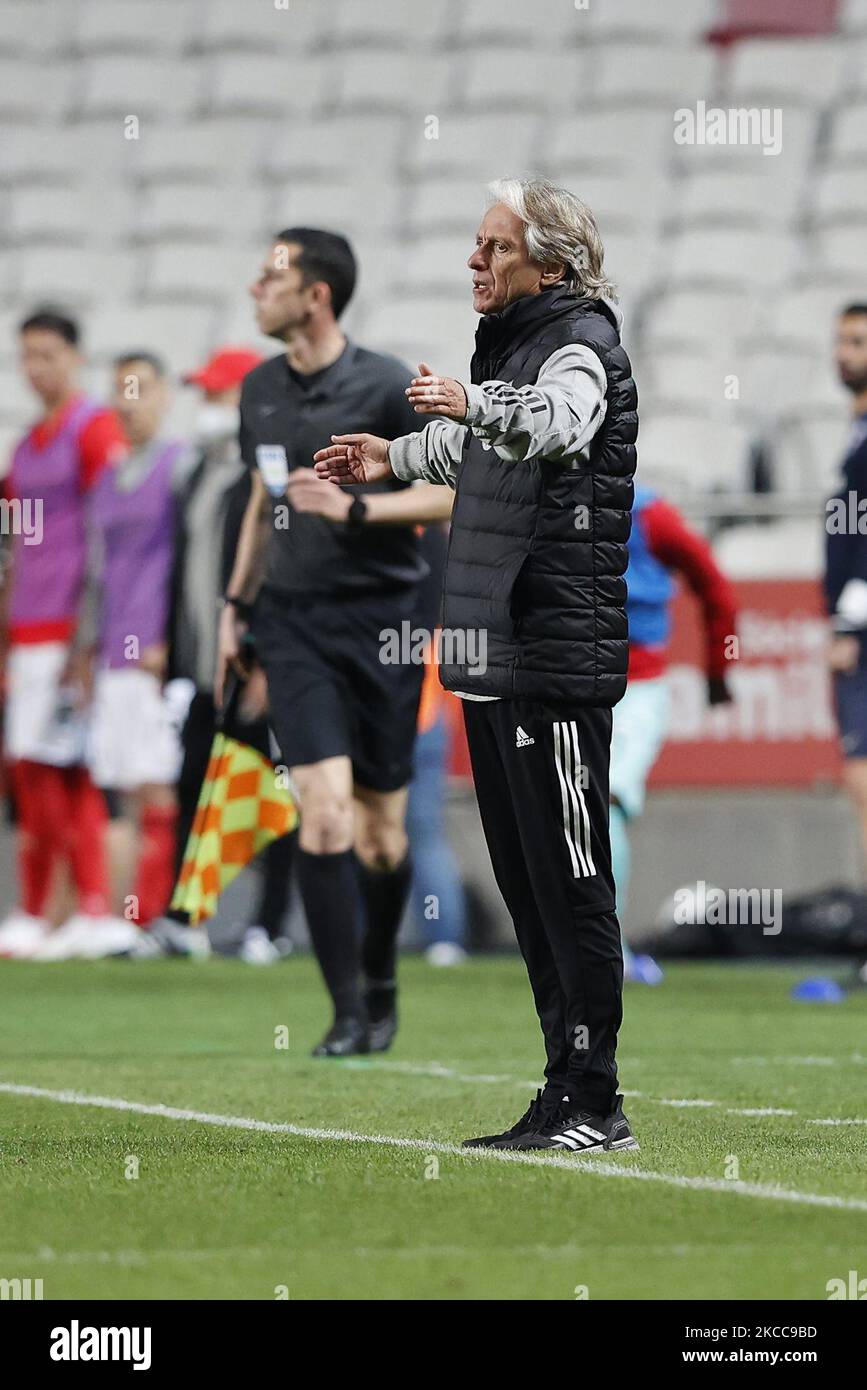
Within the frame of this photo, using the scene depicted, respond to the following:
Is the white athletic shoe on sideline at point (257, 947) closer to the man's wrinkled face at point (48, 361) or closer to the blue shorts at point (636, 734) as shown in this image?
the blue shorts at point (636, 734)

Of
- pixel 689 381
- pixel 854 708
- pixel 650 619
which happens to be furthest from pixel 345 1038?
pixel 689 381

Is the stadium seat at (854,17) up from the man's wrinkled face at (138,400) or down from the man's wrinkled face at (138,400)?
up

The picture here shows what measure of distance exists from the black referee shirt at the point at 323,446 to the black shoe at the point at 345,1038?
121cm

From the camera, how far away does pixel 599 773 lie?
5270 millimetres

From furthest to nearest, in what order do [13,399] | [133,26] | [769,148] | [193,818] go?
[133,26], [769,148], [13,399], [193,818]

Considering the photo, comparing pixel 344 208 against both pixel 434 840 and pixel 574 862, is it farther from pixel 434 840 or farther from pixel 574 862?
pixel 574 862

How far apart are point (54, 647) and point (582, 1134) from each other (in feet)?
23.8

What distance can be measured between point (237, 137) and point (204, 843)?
12425 mm

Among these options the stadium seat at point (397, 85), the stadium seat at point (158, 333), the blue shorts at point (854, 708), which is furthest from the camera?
the stadium seat at point (397, 85)

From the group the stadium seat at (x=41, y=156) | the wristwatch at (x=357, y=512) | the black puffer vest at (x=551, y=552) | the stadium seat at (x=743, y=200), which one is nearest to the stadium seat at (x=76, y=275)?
the stadium seat at (x=41, y=156)

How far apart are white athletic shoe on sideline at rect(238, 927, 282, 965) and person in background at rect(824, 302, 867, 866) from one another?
299 cm

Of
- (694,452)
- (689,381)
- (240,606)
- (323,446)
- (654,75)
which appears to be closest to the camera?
(323,446)

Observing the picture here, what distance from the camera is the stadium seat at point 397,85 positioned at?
1934 centimetres

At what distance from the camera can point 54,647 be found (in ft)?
39.7
